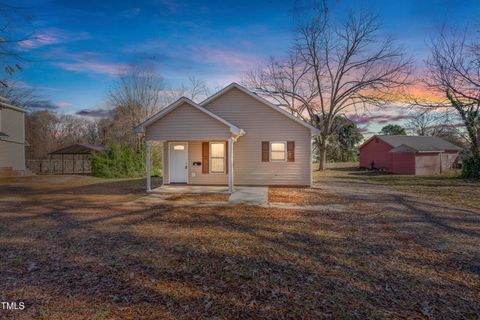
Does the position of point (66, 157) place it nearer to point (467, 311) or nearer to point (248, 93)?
point (248, 93)

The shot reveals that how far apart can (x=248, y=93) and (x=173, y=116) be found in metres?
4.30

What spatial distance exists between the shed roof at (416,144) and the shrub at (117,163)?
24273 millimetres

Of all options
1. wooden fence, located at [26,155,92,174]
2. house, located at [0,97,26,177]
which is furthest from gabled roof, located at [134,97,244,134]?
wooden fence, located at [26,155,92,174]

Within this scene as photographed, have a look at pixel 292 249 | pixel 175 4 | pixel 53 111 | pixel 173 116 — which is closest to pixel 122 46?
pixel 175 4

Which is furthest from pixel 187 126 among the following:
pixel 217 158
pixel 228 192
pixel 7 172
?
pixel 7 172

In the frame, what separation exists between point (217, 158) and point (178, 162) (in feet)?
6.93

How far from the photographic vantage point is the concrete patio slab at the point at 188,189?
1375 centimetres

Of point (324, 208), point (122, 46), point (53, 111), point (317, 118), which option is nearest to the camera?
point (324, 208)

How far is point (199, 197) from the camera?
480 inches

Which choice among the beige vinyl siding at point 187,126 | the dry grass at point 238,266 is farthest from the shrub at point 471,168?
the beige vinyl siding at point 187,126

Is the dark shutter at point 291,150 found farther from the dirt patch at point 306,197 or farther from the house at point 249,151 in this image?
the dirt patch at point 306,197

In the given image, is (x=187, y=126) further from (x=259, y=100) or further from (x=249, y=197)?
(x=249, y=197)

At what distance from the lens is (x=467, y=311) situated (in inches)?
137

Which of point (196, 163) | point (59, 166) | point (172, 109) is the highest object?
point (172, 109)
